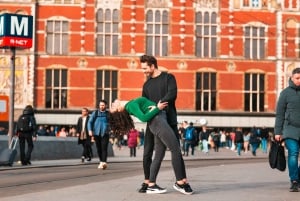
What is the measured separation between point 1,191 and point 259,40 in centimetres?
3288

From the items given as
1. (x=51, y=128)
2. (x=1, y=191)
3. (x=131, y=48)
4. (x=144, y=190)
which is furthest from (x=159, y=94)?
(x=131, y=48)

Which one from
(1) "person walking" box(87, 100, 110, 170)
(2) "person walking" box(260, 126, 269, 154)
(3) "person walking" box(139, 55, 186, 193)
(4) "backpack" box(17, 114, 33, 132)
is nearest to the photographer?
(3) "person walking" box(139, 55, 186, 193)

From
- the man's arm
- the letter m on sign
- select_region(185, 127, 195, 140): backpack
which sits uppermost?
the letter m on sign

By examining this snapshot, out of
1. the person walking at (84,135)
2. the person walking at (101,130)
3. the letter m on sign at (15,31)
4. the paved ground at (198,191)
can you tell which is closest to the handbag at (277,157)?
the paved ground at (198,191)

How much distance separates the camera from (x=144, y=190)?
27.6ft

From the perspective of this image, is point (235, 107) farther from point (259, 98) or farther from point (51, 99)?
point (51, 99)

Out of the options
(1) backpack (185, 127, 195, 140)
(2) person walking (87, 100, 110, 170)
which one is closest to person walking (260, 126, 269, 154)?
(1) backpack (185, 127, 195, 140)

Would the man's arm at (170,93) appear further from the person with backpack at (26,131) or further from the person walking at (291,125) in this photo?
the person with backpack at (26,131)

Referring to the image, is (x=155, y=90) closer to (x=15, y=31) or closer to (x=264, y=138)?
(x=15, y=31)

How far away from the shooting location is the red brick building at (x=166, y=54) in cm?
3882

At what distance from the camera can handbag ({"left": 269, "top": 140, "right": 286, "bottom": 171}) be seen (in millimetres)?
8797

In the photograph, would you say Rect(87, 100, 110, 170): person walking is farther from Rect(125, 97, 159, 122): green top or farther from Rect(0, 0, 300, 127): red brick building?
Rect(0, 0, 300, 127): red brick building

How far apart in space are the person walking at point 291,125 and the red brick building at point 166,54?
3055 cm

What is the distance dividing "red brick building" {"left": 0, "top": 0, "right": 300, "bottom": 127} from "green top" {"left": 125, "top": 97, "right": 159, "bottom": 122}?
30.8m
